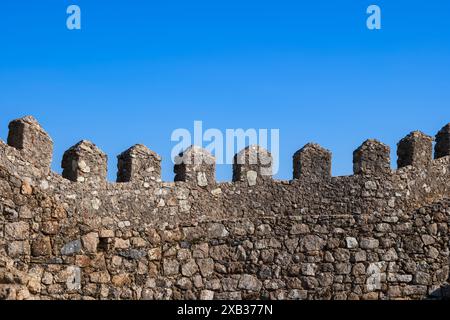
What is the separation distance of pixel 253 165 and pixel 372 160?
2682 mm

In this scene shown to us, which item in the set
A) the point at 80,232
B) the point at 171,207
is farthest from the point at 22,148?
the point at 80,232

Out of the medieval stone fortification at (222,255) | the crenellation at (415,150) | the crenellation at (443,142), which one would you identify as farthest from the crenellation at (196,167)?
the medieval stone fortification at (222,255)

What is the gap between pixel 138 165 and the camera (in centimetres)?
2333

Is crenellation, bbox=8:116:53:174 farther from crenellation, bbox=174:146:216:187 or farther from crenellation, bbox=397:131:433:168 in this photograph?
crenellation, bbox=397:131:433:168

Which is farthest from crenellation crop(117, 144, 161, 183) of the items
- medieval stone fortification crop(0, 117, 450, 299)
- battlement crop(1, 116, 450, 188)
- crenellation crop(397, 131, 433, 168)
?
medieval stone fortification crop(0, 117, 450, 299)

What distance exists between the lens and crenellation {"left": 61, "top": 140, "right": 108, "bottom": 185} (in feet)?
73.4

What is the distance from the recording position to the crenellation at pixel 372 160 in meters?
24.8

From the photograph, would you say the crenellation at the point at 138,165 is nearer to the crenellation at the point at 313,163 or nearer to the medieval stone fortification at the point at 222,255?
the crenellation at the point at 313,163

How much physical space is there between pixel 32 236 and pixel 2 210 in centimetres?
45

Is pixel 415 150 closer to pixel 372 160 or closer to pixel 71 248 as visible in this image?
pixel 372 160

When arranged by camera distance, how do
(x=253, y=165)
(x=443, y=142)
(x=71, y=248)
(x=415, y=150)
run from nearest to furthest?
1. (x=71, y=248)
2. (x=253, y=165)
3. (x=415, y=150)
4. (x=443, y=142)

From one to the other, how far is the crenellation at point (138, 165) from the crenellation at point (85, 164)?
58 cm

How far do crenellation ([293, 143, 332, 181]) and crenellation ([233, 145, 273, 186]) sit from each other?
0.60 m

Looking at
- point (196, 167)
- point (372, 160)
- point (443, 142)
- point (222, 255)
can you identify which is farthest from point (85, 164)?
point (222, 255)
